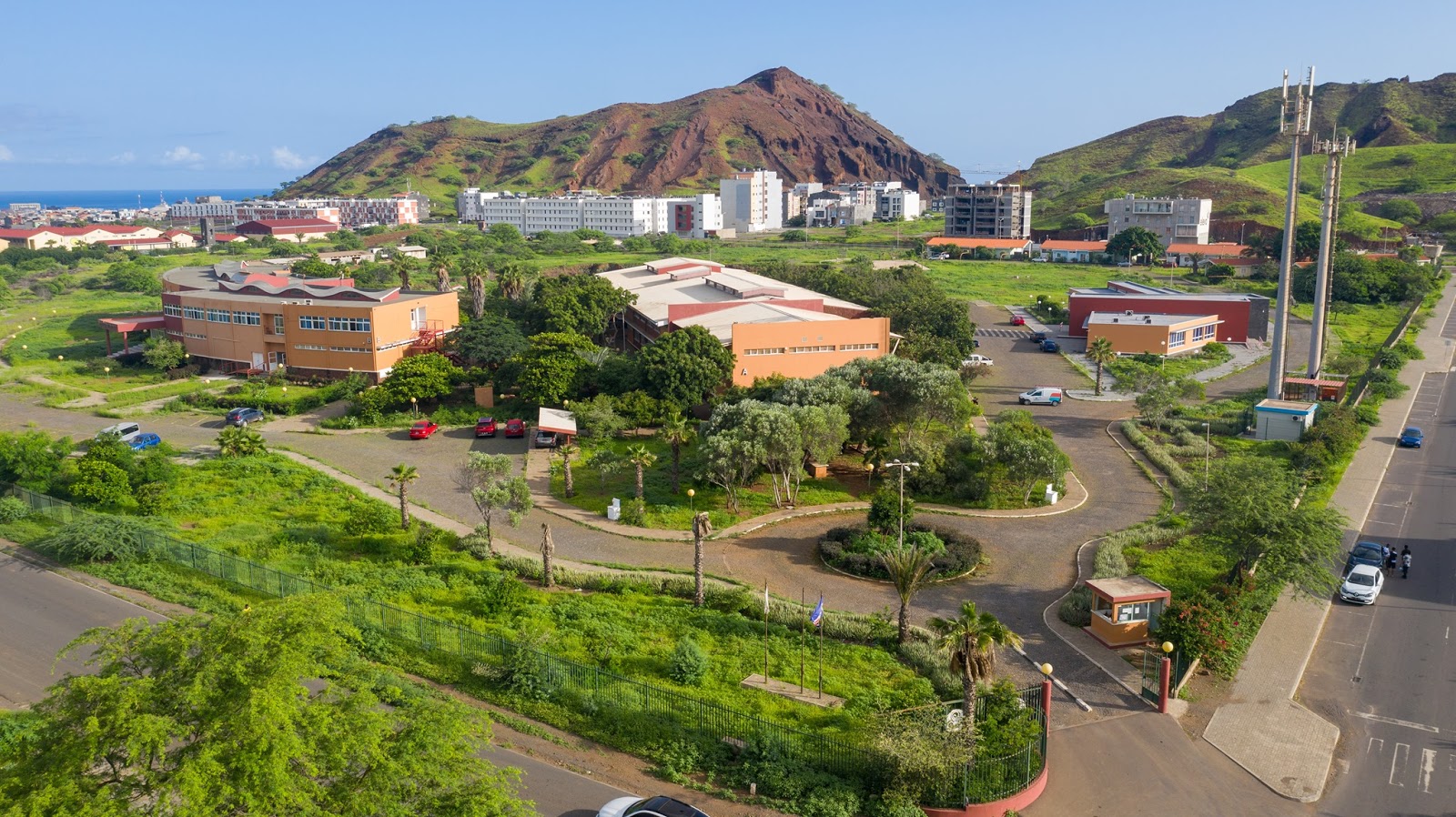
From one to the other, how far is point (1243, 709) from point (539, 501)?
24966 millimetres

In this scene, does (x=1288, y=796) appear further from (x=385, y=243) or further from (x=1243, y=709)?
(x=385, y=243)

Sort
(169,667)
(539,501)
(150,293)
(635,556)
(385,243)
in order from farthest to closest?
(385,243) → (150,293) → (539,501) → (635,556) → (169,667)

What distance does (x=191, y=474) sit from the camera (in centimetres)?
4278

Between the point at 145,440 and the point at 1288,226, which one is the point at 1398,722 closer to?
the point at 1288,226

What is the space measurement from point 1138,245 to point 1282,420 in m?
84.1

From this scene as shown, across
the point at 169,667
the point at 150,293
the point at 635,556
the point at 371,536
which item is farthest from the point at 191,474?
the point at 150,293

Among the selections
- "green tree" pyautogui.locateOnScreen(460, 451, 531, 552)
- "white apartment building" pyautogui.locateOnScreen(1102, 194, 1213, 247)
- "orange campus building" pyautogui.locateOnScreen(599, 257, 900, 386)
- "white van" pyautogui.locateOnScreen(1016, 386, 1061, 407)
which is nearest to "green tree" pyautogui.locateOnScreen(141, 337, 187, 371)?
"orange campus building" pyautogui.locateOnScreen(599, 257, 900, 386)

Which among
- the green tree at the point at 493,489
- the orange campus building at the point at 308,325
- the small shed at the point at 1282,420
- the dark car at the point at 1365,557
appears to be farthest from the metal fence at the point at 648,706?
the small shed at the point at 1282,420

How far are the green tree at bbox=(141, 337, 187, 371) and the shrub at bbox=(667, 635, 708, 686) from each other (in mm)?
54057

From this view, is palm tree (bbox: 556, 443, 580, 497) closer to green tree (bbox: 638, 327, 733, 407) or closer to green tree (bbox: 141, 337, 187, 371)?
green tree (bbox: 638, 327, 733, 407)

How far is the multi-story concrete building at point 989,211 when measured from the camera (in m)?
158

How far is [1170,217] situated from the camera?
14012cm

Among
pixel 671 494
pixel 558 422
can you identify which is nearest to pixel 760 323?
pixel 558 422

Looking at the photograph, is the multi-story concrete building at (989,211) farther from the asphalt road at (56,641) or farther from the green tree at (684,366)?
the asphalt road at (56,641)
